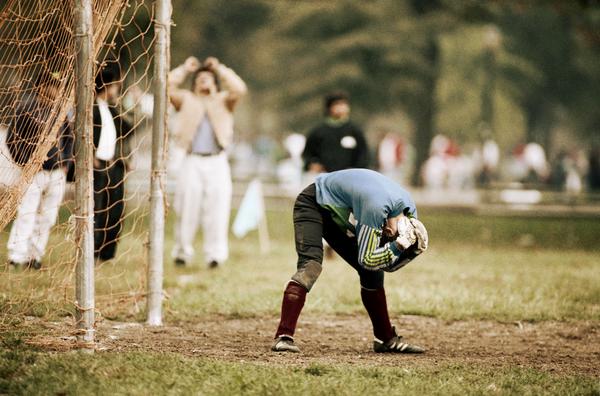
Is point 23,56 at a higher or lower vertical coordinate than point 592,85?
lower

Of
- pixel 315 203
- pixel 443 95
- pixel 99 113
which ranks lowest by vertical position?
pixel 315 203

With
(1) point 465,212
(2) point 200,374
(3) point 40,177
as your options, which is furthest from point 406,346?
(1) point 465,212

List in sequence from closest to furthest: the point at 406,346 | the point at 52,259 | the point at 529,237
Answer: the point at 406,346, the point at 52,259, the point at 529,237

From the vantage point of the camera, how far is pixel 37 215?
423 inches

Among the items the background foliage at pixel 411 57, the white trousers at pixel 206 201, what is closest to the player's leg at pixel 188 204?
the white trousers at pixel 206 201

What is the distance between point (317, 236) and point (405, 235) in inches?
33.3

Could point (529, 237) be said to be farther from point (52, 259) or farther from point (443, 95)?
point (443, 95)

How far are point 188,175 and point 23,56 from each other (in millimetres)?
4104

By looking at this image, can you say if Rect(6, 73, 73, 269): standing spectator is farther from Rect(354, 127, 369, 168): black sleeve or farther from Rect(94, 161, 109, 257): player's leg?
Rect(354, 127, 369, 168): black sleeve

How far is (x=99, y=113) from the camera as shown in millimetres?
10516

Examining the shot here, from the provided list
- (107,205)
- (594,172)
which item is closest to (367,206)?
(107,205)

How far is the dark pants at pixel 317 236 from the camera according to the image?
7.16 metres

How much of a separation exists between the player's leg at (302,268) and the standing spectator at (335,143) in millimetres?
6537

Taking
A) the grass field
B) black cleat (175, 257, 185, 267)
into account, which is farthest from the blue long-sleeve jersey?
black cleat (175, 257, 185, 267)
